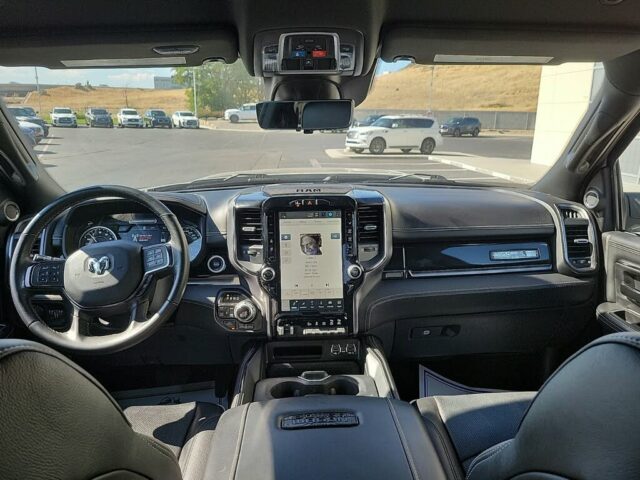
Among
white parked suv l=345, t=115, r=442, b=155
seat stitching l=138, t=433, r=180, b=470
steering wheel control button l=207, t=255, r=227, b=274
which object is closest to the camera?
seat stitching l=138, t=433, r=180, b=470

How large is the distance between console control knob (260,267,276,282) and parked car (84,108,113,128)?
1.92 meters

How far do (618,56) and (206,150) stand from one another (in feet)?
10.00

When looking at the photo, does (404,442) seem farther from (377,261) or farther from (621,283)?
(621,283)

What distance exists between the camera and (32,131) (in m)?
3.06

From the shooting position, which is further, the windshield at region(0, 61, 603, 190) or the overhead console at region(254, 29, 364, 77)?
the windshield at region(0, 61, 603, 190)

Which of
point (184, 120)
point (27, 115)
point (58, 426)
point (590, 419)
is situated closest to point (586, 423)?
point (590, 419)

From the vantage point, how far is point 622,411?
91 centimetres

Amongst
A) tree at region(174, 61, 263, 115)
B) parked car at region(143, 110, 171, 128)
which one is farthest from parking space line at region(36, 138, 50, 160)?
parked car at region(143, 110, 171, 128)

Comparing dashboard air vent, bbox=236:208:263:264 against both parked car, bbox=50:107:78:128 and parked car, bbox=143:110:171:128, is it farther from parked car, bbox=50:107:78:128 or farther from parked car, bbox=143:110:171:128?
parked car, bbox=143:110:171:128

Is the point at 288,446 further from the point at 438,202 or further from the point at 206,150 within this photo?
the point at 206,150

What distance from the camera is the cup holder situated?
8.64ft

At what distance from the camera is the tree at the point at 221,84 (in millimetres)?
2785

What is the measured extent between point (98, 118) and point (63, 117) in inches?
18.5

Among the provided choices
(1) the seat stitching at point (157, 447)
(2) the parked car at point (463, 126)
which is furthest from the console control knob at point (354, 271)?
(2) the parked car at point (463, 126)
